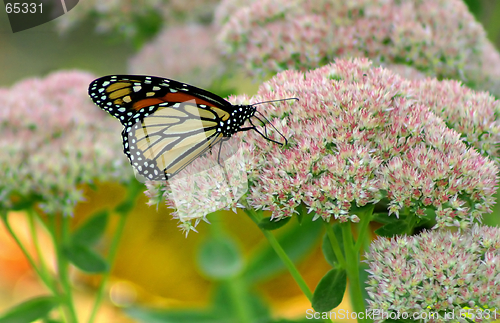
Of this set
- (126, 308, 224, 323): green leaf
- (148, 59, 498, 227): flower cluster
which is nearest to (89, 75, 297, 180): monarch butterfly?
(148, 59, 498, 227): flower cluster

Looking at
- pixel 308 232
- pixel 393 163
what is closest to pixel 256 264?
pixel 308 232

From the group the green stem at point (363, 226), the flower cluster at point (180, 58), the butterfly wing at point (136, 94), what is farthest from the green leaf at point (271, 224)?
the flower cluster at point (180, 58)

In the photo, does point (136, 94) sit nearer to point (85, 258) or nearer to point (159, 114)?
point (159, 114)

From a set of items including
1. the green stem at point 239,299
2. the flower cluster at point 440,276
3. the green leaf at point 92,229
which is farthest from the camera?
the green stem at point 239,299

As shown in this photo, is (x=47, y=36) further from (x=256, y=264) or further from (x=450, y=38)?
(x=450, y=38)

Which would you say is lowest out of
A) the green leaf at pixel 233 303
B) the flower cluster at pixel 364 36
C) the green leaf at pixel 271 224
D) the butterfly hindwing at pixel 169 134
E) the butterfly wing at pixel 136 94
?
the green leaf at pixel 233 303

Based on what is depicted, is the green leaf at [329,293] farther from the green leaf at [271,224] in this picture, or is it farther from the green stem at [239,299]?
the green stem at [239,299]
